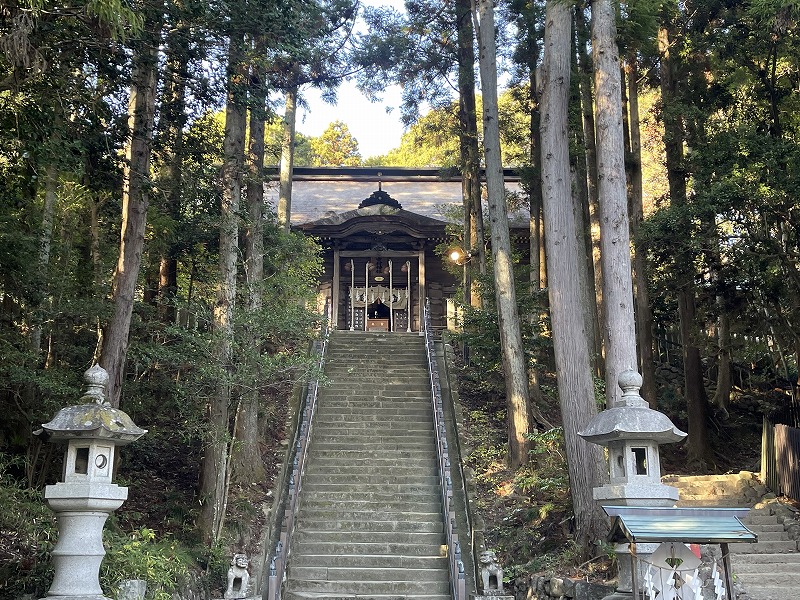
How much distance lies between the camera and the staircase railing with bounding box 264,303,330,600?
891 cm

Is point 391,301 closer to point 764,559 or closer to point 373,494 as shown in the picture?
point 373,494

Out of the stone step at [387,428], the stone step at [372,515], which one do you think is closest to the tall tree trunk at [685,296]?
the stone step at [387,428]

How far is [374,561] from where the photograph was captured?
1027 centimetres

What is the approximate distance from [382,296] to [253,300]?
11304mm

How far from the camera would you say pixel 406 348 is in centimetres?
1741

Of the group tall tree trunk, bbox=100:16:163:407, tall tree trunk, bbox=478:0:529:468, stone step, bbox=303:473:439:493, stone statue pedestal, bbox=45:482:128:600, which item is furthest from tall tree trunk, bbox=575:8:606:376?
stone statue pedestal, bbox=45:482:128:600

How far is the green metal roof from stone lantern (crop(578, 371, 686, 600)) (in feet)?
3.06

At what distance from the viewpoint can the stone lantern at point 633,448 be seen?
705 centimetres

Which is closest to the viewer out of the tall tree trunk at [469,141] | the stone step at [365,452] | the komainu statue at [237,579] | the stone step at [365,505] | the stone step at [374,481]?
the komainu statue at [237,579]

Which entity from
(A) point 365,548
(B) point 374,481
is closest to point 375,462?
(B) point 374,481

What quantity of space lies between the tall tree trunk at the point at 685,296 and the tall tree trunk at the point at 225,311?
7995 mm

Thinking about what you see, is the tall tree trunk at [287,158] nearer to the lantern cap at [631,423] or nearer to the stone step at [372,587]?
the stone step at [372,587]

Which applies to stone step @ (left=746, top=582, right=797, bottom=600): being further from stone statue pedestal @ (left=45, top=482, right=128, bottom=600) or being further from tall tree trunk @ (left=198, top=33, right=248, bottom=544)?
stone statue pedestal @ (left=45, top=482, right=128, bottom=600)

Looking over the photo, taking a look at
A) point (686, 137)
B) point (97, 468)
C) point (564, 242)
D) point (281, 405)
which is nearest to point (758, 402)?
point (686, 137)
